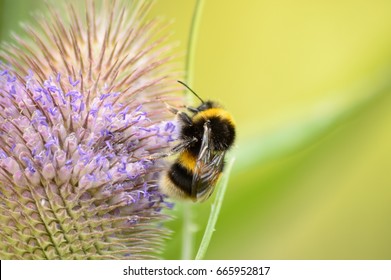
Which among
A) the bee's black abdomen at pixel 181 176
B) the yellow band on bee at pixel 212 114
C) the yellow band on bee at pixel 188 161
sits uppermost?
the yellow band on bee at pixel 212 114

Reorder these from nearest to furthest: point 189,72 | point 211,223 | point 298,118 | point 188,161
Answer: point 211,223 < point 188,161 < point 189,72 < point 298,118

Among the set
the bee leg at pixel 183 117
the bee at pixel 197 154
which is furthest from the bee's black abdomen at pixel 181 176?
the bee leg at pixel 183 117

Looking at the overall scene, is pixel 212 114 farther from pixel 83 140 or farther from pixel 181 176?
pixel 83 140

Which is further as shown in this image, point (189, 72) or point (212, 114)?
point (189, 72)

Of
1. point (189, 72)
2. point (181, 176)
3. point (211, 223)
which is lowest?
point (211, 223)

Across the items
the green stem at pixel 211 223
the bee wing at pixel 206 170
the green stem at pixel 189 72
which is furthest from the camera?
the green stem at pixel 189 72

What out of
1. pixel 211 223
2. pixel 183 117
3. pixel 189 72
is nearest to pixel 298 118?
pixel 189 72

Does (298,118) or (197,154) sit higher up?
(298,118)

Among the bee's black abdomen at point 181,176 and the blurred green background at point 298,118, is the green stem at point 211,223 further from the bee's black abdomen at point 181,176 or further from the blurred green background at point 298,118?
the blurred green background at point 298,118

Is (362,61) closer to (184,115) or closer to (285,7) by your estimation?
(184,115)
